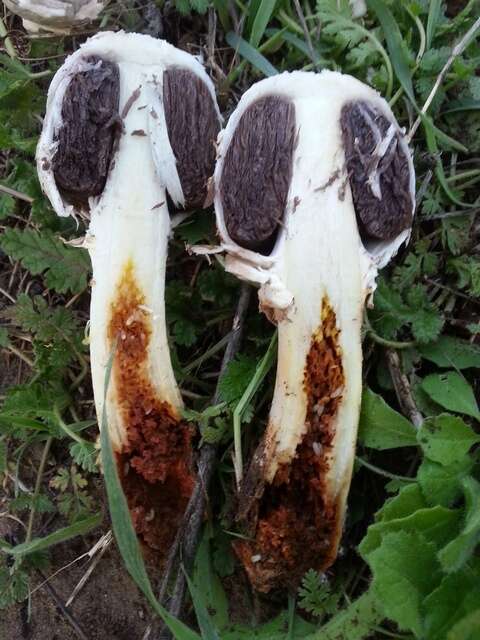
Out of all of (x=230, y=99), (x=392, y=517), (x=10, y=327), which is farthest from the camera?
(x=10, y=327)

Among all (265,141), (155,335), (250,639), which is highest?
(265,141)

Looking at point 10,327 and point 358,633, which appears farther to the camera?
point 10,327

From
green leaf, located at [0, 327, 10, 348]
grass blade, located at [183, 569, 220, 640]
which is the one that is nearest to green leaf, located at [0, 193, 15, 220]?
green leaf, located at [0, 327, 10, 348]

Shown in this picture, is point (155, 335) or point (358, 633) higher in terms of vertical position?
point (155, 335)

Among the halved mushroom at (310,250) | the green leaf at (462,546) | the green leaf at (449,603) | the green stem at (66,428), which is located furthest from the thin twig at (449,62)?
the green stem at (66,428)

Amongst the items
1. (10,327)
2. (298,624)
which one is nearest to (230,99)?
(10,327)

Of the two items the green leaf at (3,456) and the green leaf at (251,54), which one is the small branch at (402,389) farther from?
the green leaf at (3,456)

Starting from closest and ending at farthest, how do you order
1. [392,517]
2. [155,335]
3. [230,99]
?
[392,517] < [155,335] < [230,99]

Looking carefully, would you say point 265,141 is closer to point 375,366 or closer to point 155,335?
point 155,335
